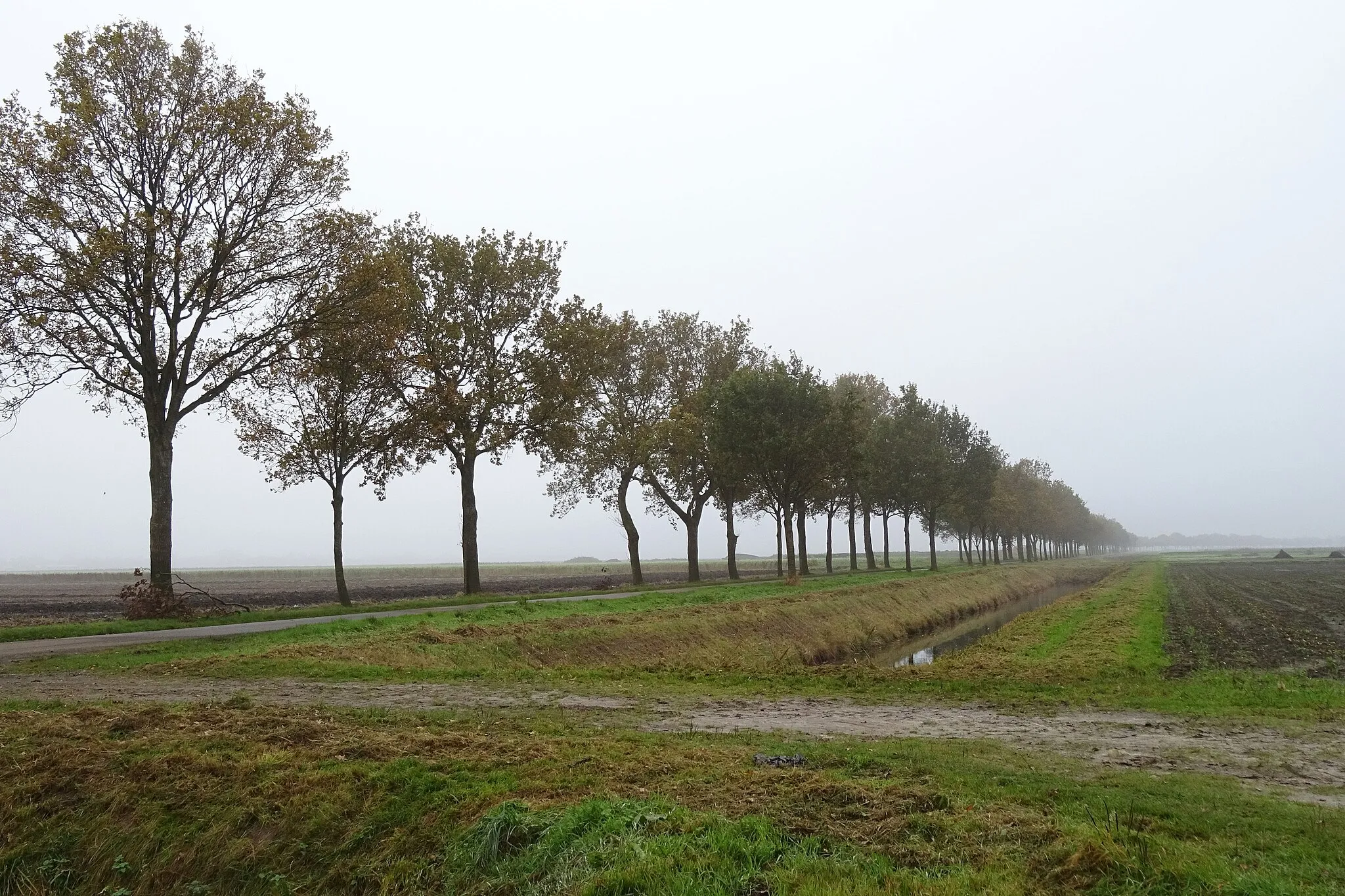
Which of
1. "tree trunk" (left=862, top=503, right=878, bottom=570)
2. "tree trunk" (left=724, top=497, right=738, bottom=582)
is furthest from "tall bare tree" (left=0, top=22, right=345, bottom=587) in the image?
"tree trunk" (left=862, top=503, right=878, bottom=570)

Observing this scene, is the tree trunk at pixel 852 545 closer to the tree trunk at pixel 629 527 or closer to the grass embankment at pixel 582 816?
the tree trunk at pixel 629 527

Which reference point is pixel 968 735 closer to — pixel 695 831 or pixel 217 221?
pixel 695 831

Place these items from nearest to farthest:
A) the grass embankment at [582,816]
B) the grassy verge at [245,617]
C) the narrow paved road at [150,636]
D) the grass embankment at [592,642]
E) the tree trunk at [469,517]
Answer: the grass embankment at [582,816] < the grass embankment at [592,642] < the narrow paved road at [150,636] < the grassy verge at [245,617] < the tree trunk at [469,517]

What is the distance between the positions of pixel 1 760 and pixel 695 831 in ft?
32.6

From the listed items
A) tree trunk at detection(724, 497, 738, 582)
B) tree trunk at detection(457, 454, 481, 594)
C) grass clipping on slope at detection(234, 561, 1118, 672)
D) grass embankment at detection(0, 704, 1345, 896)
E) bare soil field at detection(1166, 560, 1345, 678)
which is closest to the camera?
grass embankment at detection(0, 704, 1345, 896)

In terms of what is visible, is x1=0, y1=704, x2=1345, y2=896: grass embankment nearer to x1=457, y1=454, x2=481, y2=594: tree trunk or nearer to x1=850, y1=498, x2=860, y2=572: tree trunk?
x1=457, y1=454, x2=481, y2=594: tree trunk

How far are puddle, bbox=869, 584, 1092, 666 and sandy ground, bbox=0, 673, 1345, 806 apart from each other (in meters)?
9.72

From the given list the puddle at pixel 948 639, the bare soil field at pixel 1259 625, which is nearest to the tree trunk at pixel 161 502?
the puddle at pixel 948 639

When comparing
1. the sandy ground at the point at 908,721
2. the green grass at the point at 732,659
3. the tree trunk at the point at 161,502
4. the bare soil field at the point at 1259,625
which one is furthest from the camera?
the tree trunk at the point at 161,502

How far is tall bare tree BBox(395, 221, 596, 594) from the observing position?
35812 mm

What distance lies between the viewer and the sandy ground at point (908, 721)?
982 cm

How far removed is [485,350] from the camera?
3759 cm

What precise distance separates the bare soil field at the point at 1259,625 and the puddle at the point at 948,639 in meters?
7.95

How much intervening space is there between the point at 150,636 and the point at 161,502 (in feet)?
21.1
